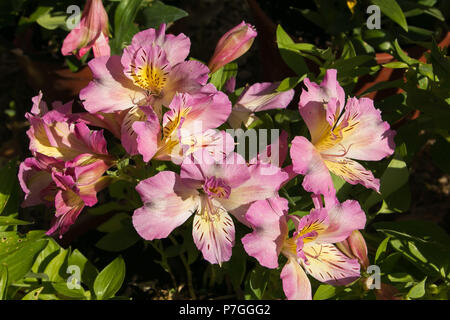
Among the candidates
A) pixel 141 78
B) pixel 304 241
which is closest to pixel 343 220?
pixel 304 241

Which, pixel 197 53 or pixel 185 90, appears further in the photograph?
pixel 197 53

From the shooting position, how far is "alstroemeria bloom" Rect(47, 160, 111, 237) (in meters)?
0.76

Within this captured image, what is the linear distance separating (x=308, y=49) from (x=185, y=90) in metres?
0.32

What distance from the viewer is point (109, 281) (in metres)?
0.93

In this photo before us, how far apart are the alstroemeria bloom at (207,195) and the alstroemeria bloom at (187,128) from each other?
3cm

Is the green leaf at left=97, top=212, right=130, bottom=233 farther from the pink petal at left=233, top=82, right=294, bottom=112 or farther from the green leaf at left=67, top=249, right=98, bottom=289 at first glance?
the pink petal at left=233, top=82, right=294, bottom=112

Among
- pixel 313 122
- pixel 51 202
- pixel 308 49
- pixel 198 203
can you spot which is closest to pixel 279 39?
pixel 308 49

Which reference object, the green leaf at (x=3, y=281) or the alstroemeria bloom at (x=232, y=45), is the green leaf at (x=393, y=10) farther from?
the green leaf at (x=3, y=281)

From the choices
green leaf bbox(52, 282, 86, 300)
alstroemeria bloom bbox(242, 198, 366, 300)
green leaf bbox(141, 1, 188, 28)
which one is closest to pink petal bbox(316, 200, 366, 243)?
alstroemeria bloom bbox(242, 198, 366, 300)

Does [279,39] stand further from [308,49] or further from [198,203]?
[198,203]

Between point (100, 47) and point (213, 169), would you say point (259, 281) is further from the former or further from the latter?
point (100, 47)

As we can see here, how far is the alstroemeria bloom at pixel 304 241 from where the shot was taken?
2.45 ft

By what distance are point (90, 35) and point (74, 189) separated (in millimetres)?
315
